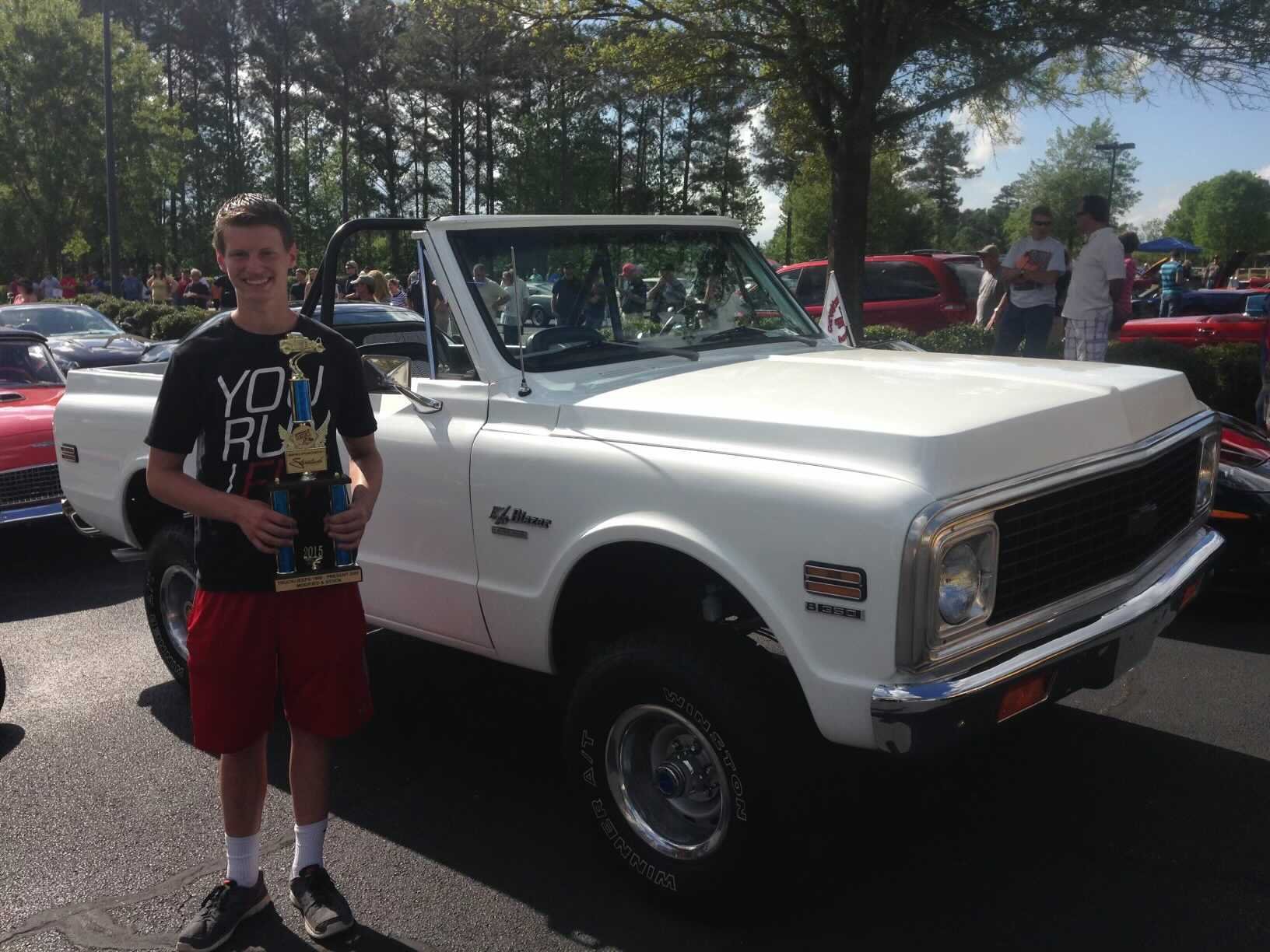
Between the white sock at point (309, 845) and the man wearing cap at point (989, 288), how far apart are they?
9.02 metres

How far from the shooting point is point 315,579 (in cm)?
281

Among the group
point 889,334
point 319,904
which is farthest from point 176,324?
point 319,904

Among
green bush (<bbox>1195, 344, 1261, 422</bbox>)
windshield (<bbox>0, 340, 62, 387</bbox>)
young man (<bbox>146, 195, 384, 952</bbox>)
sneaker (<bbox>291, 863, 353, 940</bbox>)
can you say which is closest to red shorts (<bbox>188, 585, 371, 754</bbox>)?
young man (<bbox>146, 195, 384, 952</bbox>)

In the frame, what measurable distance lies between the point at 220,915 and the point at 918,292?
1403cm

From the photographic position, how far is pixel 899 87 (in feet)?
47.7

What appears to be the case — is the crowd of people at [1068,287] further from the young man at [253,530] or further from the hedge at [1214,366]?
the young man at [253,530]

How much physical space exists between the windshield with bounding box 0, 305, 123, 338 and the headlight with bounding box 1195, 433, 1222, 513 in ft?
48.1

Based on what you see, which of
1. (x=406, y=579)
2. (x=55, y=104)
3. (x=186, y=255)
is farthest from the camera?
(x=186, y=255)

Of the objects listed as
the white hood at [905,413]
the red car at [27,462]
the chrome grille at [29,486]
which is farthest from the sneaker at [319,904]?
the chrome grille at [29,486]

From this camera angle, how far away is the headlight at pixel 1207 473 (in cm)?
390

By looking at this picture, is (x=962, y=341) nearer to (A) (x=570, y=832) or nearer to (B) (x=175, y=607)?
(B) (x=175, y=607)

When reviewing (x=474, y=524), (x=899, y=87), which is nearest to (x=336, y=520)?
(x=474, y=524)

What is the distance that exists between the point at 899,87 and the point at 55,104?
2964 centimetres

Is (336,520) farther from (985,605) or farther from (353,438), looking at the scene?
(985,605)
